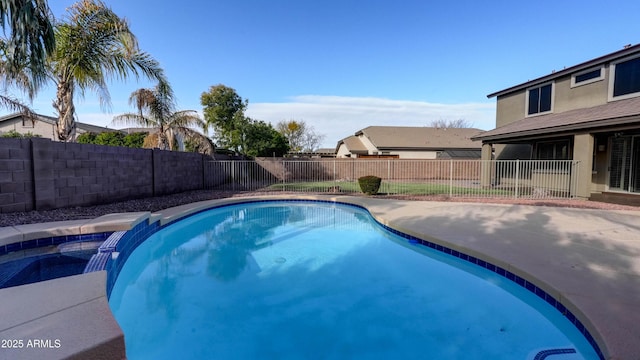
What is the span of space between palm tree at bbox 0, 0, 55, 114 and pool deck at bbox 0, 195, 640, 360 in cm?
311

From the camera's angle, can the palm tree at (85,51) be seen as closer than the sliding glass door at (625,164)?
Yes

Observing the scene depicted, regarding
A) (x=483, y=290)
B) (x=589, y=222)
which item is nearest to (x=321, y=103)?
(x=589, y=222)

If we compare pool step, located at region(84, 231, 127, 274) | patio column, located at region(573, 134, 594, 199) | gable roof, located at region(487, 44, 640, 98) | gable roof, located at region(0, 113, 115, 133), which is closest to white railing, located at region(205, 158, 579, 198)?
patio column, located at region(573, 134, 594, 199)

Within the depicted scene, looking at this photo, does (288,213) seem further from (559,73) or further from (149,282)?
(559,73)

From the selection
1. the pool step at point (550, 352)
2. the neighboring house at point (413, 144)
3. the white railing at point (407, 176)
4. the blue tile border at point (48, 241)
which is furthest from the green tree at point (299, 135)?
the pool step at point (550, 352)

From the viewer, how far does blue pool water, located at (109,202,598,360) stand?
2.85 meters

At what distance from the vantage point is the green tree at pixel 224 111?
19.9 meters

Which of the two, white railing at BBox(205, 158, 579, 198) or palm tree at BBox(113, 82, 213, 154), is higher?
palm tree at BBox(113, 82, 213, 154)

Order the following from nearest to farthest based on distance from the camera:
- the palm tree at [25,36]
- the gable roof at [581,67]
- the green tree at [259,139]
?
the palm tree at [25,36], the gable roof at [581,67], the green tree at [259,139]

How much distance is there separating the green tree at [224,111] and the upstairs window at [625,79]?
59.0 feet

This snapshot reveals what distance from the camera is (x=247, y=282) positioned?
173 inches

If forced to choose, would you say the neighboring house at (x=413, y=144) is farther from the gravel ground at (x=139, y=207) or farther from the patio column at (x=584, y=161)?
the patio column at (x=584, y=161)

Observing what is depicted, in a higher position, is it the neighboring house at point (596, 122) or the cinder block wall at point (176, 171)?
the neighboring house at point (596, 122)

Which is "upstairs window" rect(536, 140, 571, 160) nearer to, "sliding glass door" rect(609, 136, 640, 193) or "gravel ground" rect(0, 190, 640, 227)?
"sliding glass door" rect(609, 136, 640, 193)
